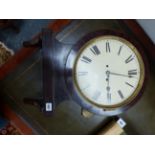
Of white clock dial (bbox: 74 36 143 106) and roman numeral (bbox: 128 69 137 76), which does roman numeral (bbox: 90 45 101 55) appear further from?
roman numeral (bbox: 128 69 137 76)

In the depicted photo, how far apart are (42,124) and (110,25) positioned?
0.69 metres

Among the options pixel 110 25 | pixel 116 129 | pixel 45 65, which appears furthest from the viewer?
pixel 110 25

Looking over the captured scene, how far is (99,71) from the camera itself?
4.00 feet

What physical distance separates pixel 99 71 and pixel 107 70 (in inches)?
1.3

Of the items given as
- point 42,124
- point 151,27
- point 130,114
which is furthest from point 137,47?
point 42,124

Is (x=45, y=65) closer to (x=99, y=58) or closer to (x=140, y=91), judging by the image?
(x=99, y=58)

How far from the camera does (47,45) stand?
1.20m

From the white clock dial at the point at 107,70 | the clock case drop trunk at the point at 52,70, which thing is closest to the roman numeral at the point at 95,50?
the white clock dial at the point at 107,70

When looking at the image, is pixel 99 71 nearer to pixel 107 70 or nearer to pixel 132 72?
pixel 107 70

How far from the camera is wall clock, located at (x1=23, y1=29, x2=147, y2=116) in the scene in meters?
1.21

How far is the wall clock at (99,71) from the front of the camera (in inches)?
47.4

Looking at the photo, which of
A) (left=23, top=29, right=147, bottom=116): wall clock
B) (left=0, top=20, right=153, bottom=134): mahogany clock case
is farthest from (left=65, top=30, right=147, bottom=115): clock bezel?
(left=0, top=20, right=153, bottom=134): mahogany clock case

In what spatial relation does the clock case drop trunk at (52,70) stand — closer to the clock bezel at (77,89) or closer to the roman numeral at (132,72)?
the clock bezel at (77,89)

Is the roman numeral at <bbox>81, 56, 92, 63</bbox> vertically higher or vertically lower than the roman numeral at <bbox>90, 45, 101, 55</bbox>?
lower
